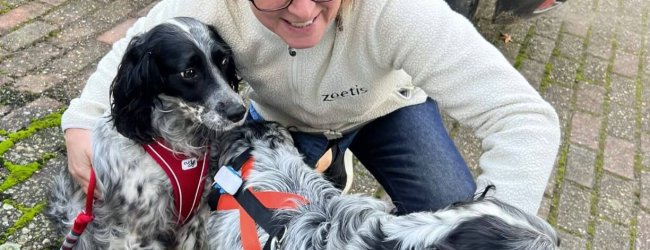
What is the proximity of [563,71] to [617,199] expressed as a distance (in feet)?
4.99

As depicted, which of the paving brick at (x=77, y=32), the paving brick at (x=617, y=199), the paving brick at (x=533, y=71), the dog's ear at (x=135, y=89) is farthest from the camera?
the paving brick at (x=533, y=71)

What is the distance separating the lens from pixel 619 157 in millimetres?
4348

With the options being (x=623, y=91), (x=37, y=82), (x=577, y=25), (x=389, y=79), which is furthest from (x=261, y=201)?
(x=577, y=25)

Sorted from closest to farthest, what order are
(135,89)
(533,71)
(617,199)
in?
(135,89), (617,199), (533,71)

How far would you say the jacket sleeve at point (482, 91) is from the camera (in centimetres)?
214

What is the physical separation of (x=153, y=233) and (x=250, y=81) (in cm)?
84

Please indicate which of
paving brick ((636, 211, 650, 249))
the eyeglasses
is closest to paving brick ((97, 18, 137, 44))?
the eyeglasses

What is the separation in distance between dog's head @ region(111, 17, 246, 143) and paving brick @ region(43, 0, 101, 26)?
2626 millimetres

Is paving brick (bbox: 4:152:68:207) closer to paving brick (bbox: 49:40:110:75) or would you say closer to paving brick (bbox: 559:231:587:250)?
paving brick (bbox: 49:40:110:75)

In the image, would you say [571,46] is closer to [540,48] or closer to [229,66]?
[540,48]

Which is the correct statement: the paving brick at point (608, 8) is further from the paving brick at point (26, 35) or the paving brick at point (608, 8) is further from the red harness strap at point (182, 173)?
the paving brick at point (26, 35)

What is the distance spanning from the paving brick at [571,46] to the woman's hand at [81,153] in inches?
169

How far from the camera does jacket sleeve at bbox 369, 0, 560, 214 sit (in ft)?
7.02

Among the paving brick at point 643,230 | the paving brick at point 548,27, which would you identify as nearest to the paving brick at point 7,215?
the paving brick at point 643,230
